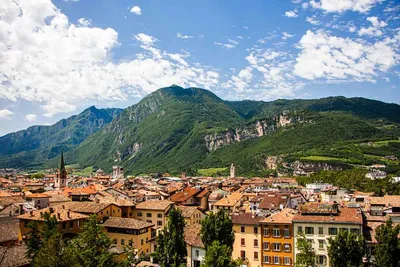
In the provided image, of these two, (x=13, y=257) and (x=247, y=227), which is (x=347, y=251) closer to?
(x=247, y=227)

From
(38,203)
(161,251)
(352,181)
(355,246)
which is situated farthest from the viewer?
(352,181)

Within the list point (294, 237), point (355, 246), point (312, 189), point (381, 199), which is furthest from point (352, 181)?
point (355, 246)

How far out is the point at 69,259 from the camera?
3662 cm

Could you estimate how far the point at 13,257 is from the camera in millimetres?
43750

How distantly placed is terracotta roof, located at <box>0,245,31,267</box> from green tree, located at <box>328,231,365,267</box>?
35.1 m

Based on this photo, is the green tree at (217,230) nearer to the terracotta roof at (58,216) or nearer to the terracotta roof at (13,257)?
the terracotta roof at (13,257)

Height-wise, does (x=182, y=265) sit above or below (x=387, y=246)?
below

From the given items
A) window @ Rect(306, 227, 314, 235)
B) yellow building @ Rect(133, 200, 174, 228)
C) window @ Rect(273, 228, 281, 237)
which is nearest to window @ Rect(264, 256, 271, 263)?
window @ Rect(273, 228, 281, 237)

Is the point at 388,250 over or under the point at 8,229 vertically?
over

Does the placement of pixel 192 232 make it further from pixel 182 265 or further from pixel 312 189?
pixel 312 189

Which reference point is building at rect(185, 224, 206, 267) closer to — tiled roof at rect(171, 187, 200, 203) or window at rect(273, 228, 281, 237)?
window at rect(273, 228, 281, 237)

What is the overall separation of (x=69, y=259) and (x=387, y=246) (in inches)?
1323

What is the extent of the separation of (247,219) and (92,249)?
25930mm

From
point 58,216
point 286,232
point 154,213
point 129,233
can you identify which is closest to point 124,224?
point 129,233
